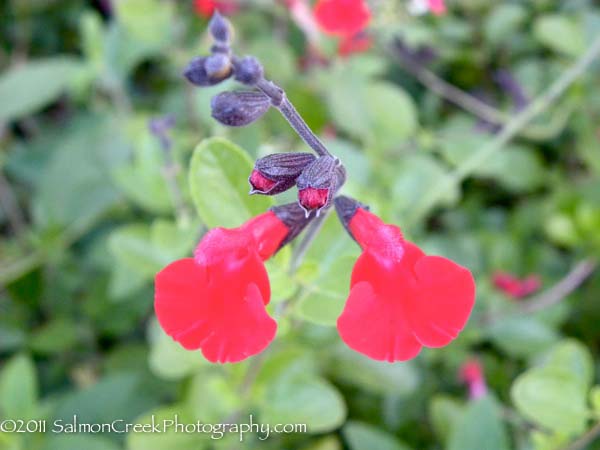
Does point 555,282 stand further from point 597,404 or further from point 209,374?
point 209,374

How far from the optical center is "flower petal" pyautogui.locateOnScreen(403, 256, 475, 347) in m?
0.84

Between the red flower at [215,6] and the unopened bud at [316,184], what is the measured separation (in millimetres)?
1668

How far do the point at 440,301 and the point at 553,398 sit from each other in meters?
0.56

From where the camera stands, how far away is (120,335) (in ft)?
6.93

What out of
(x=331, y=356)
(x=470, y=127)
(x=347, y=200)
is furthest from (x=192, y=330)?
(x=470, y=127)

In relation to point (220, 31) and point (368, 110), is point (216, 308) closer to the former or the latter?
point (220, 31)

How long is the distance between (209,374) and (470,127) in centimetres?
144

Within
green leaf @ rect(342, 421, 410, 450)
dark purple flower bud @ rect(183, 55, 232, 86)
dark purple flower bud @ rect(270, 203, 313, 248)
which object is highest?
dark purple flower bud @ rect(183, 55, 232, 86)

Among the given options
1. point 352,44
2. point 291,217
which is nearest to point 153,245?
point 291,217

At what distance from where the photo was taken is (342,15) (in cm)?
186

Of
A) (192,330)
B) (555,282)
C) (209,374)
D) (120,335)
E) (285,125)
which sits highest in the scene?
(192,330)

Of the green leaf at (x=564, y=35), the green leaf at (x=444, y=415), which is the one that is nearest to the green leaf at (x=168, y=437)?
the green leaf at (x=444, y=415)

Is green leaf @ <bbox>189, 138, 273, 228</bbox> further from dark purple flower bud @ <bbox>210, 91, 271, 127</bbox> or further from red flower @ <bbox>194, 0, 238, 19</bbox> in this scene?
red flower @ <bbox>194, 0, 238, 19</bbox>

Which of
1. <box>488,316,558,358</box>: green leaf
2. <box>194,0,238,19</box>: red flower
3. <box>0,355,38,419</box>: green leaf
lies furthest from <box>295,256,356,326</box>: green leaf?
<box>194,0,238,19</box>: red flower
